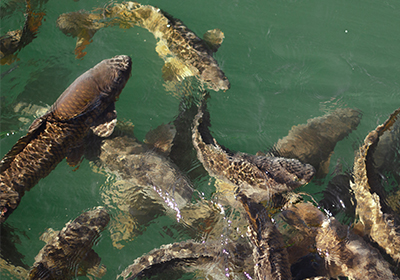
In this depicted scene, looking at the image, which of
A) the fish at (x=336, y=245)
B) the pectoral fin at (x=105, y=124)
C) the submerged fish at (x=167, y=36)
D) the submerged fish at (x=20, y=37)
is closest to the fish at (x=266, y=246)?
the fish at (x=336, y=245)

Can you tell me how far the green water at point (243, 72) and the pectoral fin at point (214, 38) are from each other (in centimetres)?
10

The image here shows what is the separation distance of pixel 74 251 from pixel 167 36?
3.57 meters

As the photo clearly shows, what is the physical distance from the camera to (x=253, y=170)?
4.22 m

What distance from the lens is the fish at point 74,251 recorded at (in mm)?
4234

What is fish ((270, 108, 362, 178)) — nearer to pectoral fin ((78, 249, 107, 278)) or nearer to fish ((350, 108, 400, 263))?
fish ((350, 108, 400, 263))

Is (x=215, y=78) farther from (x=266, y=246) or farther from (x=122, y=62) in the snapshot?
(x=266, y=246)

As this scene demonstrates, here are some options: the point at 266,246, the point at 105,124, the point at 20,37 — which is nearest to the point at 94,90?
the point at 105,124

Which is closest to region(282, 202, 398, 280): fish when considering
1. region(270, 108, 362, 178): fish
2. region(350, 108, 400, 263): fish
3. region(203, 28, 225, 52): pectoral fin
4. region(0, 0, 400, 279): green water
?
region(350, 108, 400, 263): fish

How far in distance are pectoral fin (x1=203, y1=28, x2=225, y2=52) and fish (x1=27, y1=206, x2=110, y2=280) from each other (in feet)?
10.8

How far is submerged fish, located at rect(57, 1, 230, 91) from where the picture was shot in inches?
193

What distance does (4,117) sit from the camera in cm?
533

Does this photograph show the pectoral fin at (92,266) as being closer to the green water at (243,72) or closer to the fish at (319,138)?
the green water at (243,72)

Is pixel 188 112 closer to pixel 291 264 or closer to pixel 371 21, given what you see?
pixel 291 264

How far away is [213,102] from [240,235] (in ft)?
7.28
